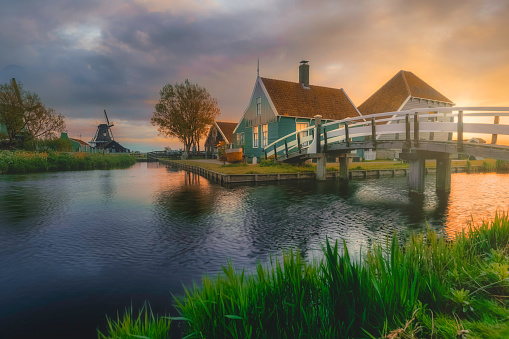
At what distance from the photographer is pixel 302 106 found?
90.7 ft

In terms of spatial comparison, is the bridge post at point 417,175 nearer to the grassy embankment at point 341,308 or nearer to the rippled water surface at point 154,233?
the rippled water surface at point 154,233

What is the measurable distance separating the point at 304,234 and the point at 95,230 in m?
5.84

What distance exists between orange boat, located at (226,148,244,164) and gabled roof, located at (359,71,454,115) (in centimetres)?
1587

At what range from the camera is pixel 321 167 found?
65.3ft

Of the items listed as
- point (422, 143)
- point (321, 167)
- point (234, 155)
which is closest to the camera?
point (422, 143)

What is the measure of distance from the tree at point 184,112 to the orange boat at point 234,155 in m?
25.7

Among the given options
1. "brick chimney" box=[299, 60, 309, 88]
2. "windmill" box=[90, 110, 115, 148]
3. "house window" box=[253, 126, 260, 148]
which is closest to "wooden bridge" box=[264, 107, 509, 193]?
"house window" box=[253, 126, 260, 148]

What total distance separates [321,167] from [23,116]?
3508cm

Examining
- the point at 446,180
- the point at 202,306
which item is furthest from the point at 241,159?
the point at 202,306

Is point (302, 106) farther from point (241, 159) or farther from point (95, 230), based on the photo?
point (95, 230)

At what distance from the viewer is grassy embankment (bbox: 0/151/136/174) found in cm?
2708

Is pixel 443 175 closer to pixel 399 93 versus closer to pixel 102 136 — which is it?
pixel 399 93

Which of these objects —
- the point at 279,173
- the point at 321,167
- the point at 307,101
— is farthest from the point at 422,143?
the point at 307,101

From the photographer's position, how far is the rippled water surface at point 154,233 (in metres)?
4.76
